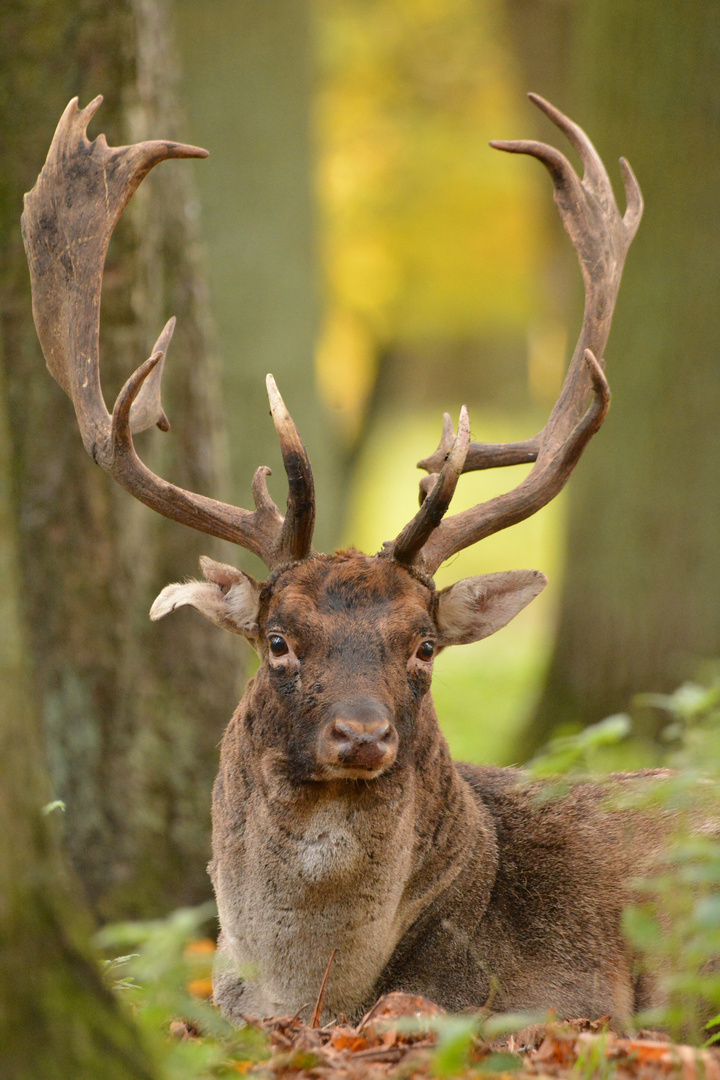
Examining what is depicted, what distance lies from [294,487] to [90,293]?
53.8 inches

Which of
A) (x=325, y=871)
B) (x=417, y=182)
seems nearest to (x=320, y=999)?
(x=325, y=871)

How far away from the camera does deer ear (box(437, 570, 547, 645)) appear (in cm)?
542

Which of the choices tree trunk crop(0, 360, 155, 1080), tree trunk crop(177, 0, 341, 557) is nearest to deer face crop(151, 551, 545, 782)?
tree trunk crop(0, 360, 155, 1080)

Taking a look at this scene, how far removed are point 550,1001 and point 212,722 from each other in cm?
333

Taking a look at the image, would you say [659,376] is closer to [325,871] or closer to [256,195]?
[325,871]

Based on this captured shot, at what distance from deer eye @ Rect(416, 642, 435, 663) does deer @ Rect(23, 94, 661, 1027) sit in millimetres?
16

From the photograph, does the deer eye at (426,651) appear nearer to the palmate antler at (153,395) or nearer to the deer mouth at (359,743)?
the palmate antler at (153,395)

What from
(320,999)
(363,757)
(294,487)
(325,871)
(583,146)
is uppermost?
(583,146)

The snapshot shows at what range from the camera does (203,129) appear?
13648mm

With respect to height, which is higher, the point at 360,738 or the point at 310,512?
the point at 310,512

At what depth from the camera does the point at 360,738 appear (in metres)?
4.40

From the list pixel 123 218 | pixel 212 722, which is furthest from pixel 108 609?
pixel 123 218

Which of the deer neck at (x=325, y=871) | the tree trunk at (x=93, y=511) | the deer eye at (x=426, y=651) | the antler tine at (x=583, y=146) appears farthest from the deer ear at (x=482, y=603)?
the tree trunk at (x=93, y=511)

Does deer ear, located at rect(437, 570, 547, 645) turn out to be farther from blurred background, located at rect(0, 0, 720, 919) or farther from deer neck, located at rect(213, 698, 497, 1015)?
blurred background, located at rect(0, 0, 720, 919)
